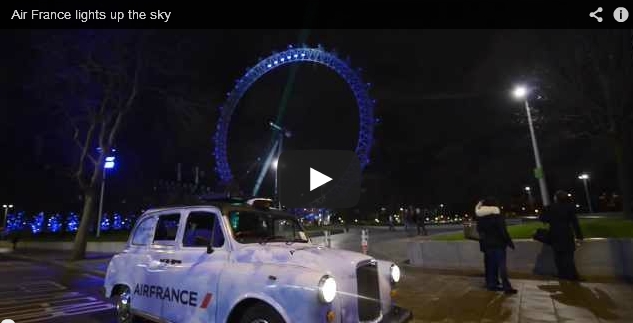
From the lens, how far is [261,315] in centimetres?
428

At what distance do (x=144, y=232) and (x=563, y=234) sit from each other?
9.06m

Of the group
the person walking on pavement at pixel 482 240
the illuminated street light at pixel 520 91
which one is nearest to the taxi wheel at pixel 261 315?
the person walking on pavement at pixel 482 240

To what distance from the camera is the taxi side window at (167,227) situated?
5.86 metres

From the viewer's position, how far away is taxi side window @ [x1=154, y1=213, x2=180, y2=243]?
5.86 metres

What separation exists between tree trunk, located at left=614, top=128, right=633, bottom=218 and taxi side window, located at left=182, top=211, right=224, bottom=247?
14.6 meters

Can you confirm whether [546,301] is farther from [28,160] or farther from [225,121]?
[28,160]

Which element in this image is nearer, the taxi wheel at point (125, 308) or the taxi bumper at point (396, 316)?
the taxi bumper at point (396, 316)

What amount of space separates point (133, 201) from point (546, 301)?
63.8m

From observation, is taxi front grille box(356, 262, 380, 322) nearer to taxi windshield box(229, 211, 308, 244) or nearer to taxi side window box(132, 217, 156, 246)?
taxi windshield box(229, 211, 308, 244)

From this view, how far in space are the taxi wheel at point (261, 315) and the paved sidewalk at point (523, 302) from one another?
333cm

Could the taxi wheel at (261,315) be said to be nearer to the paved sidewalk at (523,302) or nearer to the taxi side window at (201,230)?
the taxi side window at (201,230)

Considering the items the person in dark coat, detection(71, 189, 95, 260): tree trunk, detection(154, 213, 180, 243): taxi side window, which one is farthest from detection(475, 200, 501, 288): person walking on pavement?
detection(71, 189, 95, 260): tree trunk

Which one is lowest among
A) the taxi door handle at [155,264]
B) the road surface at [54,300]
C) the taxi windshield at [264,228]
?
the road surface at [54,300]

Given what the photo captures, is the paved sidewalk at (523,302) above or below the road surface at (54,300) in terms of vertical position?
below
